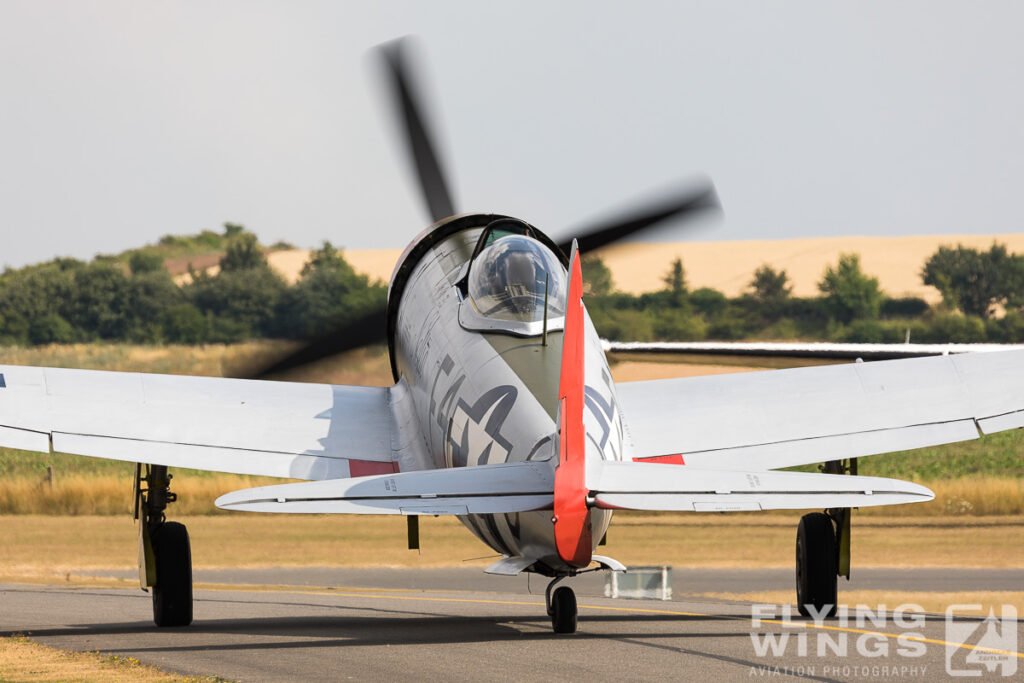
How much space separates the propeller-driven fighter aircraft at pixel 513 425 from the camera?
10.3 meters

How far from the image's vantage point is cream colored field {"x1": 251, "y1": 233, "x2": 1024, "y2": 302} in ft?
275

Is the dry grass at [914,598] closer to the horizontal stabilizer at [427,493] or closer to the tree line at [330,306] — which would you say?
the horizontal stabilizer at [427,493]

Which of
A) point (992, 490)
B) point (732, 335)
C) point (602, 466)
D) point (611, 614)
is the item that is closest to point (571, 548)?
point (602, 466)

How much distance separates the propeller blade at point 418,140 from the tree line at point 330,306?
74.5ft

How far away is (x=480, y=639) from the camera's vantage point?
42.3 ft

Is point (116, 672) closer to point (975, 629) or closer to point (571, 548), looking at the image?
point (571, 548)

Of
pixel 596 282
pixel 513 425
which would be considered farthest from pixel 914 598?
pixel 596 282

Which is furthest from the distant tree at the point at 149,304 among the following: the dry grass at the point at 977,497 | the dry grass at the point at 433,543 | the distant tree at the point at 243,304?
the dry grass at the point at 977,497

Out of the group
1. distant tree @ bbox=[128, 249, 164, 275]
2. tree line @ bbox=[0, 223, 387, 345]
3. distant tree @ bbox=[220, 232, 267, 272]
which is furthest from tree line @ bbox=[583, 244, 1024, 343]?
distant tree @ bbox=[128, 249, 164, 275]

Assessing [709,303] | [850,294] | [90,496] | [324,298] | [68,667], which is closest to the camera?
[68,667]

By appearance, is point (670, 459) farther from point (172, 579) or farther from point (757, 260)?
point (757, 260)

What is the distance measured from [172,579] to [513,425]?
4984 millimetres

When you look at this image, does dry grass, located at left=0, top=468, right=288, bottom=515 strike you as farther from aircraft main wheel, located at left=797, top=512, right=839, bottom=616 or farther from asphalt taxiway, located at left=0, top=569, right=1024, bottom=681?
aircraft main wheel, located at left=797, top=512, right=839, bottom=616

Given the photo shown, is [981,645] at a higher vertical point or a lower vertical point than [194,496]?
lower
